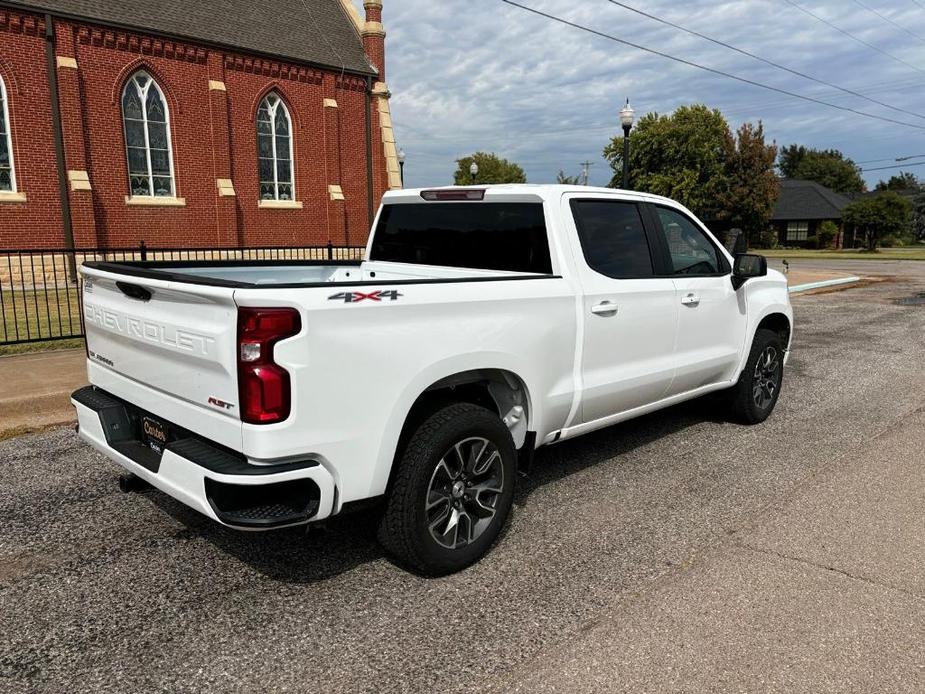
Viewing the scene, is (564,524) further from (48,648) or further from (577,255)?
(48,648)

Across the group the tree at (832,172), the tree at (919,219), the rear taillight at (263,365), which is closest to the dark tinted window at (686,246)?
the rear taillight at (263,365)

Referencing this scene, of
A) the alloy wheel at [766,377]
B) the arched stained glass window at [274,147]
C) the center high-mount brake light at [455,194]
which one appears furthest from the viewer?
the arched stained glass window at [274,147]

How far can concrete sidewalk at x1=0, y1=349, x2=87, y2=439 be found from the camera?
6.22 m

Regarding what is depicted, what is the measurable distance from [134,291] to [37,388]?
4440 mm

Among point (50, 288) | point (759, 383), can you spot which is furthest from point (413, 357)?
point (50, 288)

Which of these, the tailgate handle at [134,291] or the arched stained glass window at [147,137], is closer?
the tailgate handle at [134,291]

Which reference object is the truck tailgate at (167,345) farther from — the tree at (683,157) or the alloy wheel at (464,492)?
the tree at (683,157)

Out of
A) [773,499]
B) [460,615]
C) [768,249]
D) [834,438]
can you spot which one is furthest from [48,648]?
[768,249]

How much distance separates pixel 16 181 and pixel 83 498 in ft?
57.9

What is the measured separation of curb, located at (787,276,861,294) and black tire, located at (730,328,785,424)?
1327 centimetres

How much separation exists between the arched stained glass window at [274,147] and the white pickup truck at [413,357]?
19482mm

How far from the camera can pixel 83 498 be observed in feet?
14.7

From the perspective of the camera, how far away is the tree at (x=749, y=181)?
5300 cm

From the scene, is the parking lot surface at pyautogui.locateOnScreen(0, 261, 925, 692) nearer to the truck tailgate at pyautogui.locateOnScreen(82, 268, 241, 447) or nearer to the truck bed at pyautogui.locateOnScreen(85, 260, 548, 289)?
the truck tailgate at pyautogui.locateOnScreen(82, 268, 241, 447)
